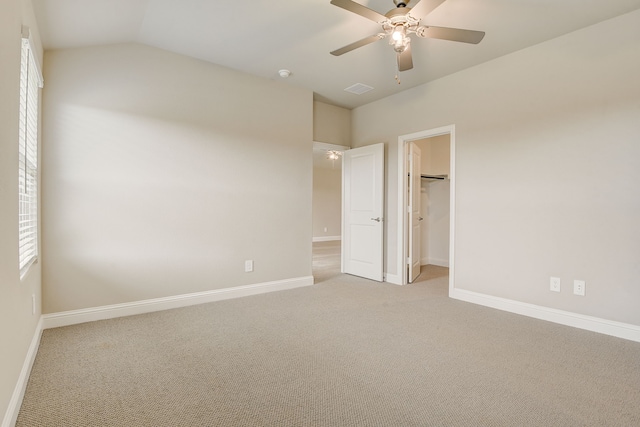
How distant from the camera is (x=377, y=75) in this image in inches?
150

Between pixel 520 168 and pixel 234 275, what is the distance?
3.40 meters

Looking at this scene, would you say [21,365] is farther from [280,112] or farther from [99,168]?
[280,112]

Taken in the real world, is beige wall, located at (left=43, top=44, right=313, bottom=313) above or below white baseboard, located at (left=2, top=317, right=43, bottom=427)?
above

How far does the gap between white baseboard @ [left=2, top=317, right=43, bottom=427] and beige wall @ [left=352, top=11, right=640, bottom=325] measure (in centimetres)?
387

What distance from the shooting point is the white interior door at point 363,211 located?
4.60m

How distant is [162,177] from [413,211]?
330 cm

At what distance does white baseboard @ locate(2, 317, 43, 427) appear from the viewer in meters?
1.48

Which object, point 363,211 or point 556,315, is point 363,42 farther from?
point 556,315

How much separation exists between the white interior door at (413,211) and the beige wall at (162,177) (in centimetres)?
153

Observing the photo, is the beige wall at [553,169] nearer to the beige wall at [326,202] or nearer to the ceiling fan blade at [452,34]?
the ceiling fan blade at [452,34]

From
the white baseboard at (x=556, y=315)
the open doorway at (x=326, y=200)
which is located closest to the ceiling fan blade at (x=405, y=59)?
the white baseboard at (x=556, y=315)

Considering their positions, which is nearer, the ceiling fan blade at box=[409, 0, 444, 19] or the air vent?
the ceiling fan blade at box=[409, 0, 444, 19]

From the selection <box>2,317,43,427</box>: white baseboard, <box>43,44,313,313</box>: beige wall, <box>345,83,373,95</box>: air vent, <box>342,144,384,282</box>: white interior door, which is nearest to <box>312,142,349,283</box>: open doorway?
<box>342,144,384,282</box>: white interior door

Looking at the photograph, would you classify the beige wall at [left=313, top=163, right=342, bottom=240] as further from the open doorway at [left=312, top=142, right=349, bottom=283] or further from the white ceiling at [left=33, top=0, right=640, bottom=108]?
the white ceiling at [left=33, top=0, right=640, bottom=108]
